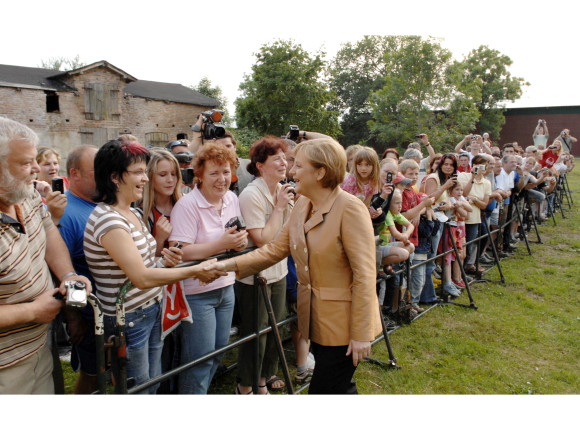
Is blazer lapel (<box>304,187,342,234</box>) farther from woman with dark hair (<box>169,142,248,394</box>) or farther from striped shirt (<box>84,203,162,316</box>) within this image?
striped shirt (<box>84,203,162,316</box>)

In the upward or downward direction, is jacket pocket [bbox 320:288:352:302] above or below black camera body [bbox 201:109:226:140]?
below

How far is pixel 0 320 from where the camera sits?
171 cm

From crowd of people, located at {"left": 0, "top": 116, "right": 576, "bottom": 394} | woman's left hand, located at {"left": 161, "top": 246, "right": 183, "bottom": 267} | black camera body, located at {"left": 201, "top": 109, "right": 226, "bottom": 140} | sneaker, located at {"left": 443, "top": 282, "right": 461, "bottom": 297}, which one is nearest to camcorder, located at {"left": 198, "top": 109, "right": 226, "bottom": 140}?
black camera body, located at {"left": 201, "top": 109, "right": 226, "bottom": 140}

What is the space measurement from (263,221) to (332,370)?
1.29 m

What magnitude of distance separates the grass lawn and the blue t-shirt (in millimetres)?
1581

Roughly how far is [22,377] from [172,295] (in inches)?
36.0

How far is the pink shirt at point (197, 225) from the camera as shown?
2.76 metres

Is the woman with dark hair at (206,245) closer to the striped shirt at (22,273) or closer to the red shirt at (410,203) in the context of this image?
the striped shirt at (22,273)

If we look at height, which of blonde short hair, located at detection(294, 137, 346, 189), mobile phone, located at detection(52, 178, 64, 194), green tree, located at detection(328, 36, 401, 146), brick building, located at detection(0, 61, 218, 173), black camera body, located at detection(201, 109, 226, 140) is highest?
green tree, located at detection(328, 36, 401, 146)

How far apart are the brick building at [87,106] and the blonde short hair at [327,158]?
71.0 ft

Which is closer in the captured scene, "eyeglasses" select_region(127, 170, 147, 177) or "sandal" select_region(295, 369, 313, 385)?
"eyeglasses" select_region(127, 170, 147, 177)

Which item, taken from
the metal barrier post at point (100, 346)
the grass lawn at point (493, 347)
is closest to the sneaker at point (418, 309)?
the grass lawn at point (493, 347)

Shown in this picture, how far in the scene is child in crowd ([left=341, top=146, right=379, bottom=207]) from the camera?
167 inches

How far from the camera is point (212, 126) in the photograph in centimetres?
418
